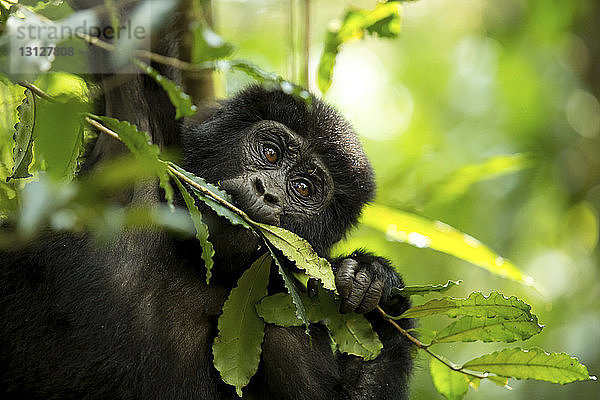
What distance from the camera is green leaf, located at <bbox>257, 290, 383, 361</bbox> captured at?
2529 mm

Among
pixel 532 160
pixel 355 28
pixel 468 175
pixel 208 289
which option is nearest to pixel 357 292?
pixel 208 289

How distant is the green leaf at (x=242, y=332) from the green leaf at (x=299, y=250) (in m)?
0.18

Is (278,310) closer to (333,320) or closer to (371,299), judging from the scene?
(333,320)

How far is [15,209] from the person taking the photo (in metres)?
2.17

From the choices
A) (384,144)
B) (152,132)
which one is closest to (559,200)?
(384,144)

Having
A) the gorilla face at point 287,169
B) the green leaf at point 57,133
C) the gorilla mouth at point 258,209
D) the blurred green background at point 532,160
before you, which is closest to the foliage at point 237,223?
the green leaf at point 57,133

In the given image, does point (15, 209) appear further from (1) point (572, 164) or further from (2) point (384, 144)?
(2) point (384, 144)

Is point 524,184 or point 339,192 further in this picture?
point 524,184

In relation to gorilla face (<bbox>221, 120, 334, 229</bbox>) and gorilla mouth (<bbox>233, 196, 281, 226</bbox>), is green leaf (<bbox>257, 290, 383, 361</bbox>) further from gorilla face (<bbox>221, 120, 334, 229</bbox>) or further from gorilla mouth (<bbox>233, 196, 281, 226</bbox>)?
gorilla face (<bbox>221, 120, 334, 229</bbox>)

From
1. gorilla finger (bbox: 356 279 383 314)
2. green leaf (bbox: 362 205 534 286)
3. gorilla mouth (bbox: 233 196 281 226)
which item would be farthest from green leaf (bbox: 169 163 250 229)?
green leaf (bbox: 362 205 534 286)

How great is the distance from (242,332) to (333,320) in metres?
0.38

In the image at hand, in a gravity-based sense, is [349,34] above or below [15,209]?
above

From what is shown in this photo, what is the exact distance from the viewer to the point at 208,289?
2898mm

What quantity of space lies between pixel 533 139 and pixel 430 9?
4646 mm
